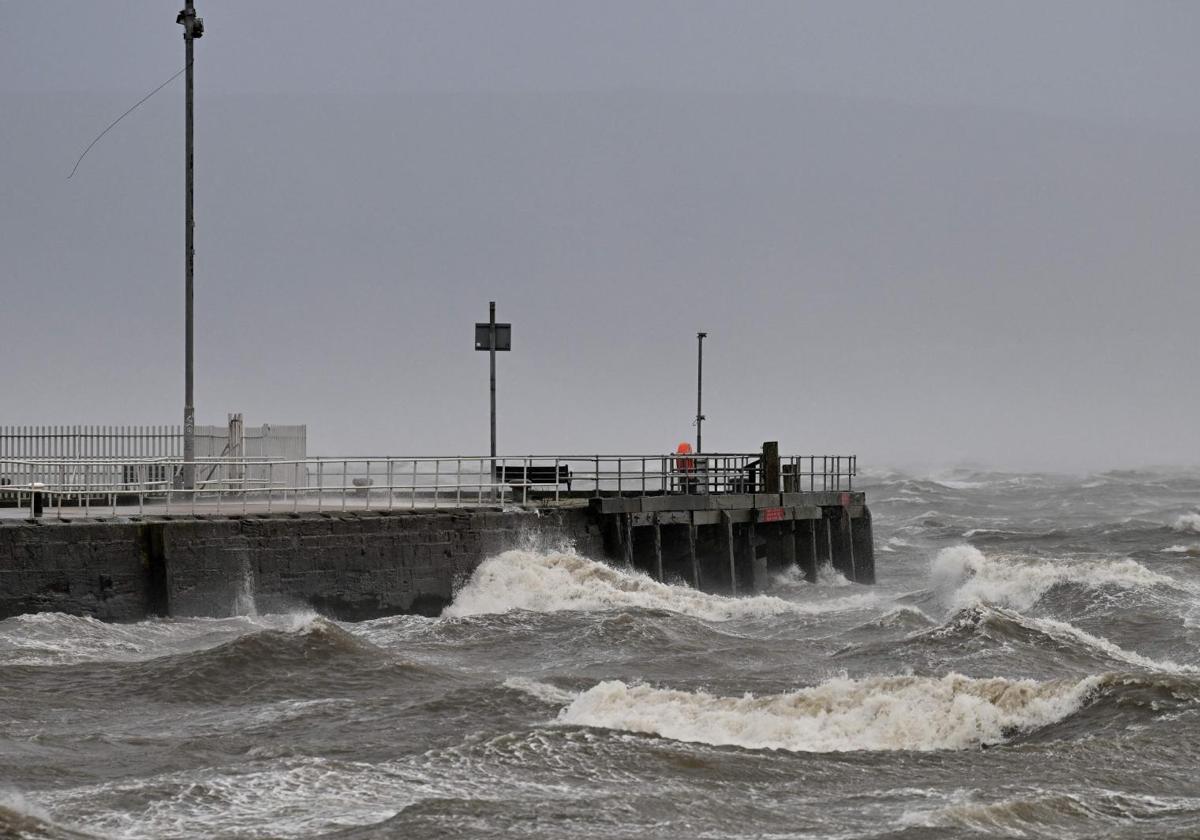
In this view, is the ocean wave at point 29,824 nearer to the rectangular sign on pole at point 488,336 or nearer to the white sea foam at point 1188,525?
the rectangular sign on pole at point 488,336

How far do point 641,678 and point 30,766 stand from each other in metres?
7.14

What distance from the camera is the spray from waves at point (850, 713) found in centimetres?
1415

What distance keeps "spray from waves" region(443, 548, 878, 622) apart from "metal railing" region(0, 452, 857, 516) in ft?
4.46

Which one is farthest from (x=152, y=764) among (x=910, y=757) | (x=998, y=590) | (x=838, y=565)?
(x=838, y=565)

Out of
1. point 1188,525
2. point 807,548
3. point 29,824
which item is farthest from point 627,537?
point 1188,525

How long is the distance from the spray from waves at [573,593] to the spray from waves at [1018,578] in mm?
4169

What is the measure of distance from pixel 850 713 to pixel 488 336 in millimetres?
17732

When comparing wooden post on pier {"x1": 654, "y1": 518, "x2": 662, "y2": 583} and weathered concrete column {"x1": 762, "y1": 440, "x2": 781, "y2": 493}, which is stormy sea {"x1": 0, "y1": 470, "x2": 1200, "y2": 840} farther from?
weathered concrete column {"x1": 762, "y1": 440, "x2": 781, "y2": 493}

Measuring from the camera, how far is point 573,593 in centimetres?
2506

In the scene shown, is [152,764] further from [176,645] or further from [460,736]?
[176,645]

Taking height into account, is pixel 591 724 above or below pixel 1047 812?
above

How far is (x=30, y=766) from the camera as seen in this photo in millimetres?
12648

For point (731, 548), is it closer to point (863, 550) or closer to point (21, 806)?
point (863, 550)

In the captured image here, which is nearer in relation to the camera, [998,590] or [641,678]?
[641,678]
